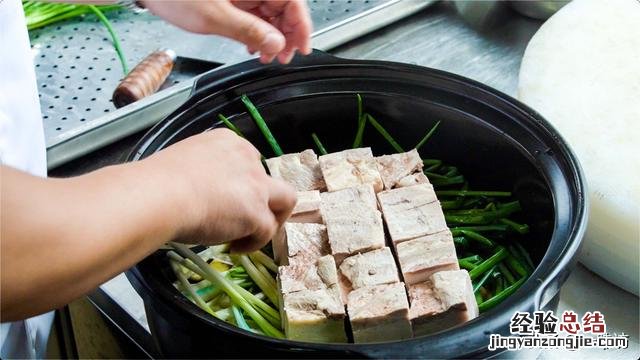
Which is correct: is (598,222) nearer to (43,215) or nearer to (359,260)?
(359,260)

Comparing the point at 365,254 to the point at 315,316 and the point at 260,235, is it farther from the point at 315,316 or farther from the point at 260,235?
the point at 260,235

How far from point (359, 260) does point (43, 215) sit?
24.5 inches

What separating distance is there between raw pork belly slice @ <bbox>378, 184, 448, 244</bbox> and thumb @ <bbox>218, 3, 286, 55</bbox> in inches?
14.0

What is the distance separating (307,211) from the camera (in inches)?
55.4

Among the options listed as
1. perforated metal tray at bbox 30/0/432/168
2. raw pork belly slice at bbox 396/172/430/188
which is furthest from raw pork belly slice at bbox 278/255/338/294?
perforated metal tray at bbox 30/0/432/168

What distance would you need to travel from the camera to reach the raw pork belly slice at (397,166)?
4.88 feet

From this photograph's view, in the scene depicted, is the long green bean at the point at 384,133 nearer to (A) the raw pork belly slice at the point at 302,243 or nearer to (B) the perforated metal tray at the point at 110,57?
(A) the raw pork belly slice at the point at 302,243

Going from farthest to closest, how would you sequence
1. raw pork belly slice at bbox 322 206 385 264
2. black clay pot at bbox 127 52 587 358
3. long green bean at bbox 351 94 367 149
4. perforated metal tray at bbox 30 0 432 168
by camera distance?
perforated metal tray at bbox 30 0 432 168 < long green bean at bbox 351 94 367 149 < raw pork belly slice at bbox 322 206 385 264 < black clay pot at bbox 127 52 587 358

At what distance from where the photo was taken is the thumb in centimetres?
134

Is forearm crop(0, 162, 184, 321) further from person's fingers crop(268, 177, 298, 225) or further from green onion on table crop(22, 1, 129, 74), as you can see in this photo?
green onion on table crop(22, 1, 129, 74)

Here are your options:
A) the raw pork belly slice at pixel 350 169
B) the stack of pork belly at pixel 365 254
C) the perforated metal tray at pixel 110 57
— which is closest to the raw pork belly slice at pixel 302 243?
the stack of pork belly at pixel 365 254

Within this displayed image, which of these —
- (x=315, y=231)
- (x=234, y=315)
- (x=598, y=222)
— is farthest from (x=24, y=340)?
(x=598, y=222)

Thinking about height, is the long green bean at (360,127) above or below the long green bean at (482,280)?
above

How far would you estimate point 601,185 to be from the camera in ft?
4.86
